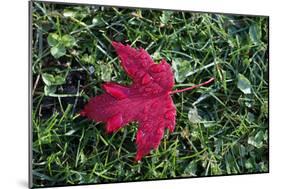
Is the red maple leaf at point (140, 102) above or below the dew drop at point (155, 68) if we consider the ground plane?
below

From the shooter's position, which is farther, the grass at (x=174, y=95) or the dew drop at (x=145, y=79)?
the dew drop at (x=145, y=79)

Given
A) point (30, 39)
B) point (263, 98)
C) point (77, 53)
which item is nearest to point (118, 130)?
point (77, 53)

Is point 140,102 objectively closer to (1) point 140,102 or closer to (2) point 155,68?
(1) point 140,102

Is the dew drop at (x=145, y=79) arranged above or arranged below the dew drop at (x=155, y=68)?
below

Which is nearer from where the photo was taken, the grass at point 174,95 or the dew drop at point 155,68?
the grass at point 174,95

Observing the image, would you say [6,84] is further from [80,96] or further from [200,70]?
[200,70]

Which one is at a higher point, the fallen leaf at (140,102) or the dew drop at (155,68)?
the dew drop at (155,68)

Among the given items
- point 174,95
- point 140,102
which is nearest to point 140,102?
point 140,102
